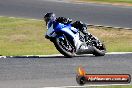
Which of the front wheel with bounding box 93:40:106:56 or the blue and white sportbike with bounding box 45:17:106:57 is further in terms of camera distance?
the front wheel with bounding box 93:40:106:56

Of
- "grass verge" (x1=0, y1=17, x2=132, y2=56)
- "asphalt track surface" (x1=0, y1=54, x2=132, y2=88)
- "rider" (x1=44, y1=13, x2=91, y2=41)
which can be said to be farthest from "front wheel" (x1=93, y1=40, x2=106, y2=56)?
"grass verge" (x1=0, y1=17, x2=132, y2=56)

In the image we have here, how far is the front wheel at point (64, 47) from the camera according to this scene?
15666 millimetres

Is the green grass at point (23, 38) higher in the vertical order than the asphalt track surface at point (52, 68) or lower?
higher

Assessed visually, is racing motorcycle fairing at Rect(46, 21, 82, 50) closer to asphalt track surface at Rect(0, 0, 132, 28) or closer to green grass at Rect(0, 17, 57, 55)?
green grass at Rect(0, 17, 57, 55)

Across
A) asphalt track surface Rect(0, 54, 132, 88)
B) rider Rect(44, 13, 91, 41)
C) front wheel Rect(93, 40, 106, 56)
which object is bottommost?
asphalt track surface Rect(0, 54, 132, 88)

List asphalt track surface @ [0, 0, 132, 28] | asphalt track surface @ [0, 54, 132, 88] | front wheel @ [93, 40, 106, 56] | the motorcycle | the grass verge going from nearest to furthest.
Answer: asphalt track surface @ [0, 54, 132, 88] < the motorcycle < front wheel @ [93, 40, 106, 56] < the grass verge < asphalt track surface @ [0, 0, 132, 28]

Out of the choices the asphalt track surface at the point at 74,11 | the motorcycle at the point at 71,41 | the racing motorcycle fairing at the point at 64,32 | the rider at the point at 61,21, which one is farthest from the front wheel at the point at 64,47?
the asphalt track surface at the point at 74,11

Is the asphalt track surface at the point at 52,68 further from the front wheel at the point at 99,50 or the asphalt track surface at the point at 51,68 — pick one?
the front wheel at the point at 99,50

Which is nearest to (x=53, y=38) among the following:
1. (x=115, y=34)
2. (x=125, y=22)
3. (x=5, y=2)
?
(x=115, y=34)

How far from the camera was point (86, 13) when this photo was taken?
89.3ft

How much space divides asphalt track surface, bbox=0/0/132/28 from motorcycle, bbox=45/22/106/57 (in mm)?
8226

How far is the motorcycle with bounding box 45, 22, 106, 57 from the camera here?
1575 centimetres

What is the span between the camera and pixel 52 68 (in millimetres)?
14094

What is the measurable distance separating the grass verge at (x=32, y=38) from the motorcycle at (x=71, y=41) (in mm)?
983
